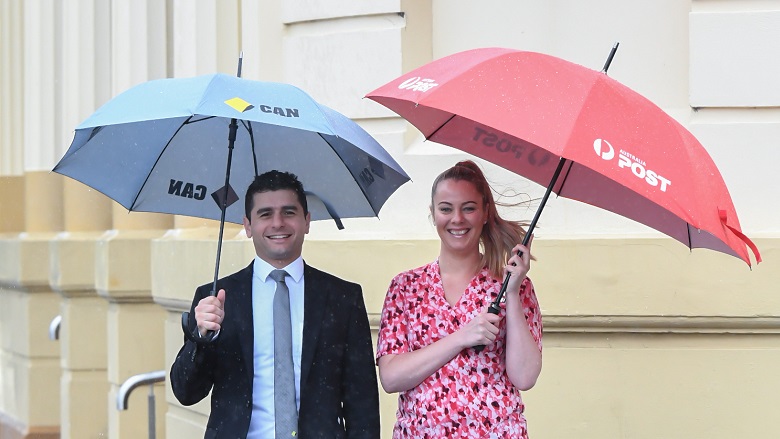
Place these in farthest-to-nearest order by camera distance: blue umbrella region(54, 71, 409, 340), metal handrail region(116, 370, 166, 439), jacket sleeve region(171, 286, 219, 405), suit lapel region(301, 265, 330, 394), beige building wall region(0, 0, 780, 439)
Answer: metal handrail region(116, 370, 166, 439), beige building wall region(0, 0, 780, 439), blue umbrella region(54, 71, 409, 340), suit lapel region(301, 265, 330, 394), jacket sleeve region(171, 286, 219, 405)

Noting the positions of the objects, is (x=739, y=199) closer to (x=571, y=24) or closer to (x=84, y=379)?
(x=571, y=24)

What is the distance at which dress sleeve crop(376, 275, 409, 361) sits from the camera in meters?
4.07

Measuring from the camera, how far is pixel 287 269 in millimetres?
4020

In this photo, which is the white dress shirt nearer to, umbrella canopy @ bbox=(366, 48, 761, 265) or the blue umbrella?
the blue umbrella

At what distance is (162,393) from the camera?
31.0 ft

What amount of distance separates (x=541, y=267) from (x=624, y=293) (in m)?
0.39

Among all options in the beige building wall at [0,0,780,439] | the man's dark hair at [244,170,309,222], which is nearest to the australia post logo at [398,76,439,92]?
the man's dark hair at [244,170,309,222]

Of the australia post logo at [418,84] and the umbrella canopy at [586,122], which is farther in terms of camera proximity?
the australia post logo at [418,84]

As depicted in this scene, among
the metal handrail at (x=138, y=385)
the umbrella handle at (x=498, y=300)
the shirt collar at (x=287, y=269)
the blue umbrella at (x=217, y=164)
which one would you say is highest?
the blue umbrella at (x=217, y=164)

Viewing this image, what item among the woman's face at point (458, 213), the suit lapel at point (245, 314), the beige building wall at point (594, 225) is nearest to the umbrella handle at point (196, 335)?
the suit lapel at point (245, 314)

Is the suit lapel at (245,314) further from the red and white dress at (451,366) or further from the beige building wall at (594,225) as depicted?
the beige building wall at (594,225)

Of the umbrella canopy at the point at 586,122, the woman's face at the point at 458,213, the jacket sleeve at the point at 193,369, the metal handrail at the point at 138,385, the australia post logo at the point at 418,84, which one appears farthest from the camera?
the metal handrail at the point at 138,385

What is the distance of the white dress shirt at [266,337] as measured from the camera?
12.8 ft

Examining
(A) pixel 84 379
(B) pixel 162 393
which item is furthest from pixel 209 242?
(A) pixel 84 379
